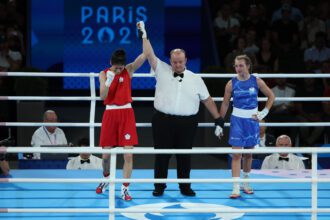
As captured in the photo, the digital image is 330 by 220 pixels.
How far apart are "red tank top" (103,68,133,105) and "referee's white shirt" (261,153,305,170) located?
2250 mm

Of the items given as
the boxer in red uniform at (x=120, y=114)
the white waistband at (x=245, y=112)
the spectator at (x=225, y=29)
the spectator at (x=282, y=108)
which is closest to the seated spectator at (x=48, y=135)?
the boxer in red uniform at (x=120, y=114)

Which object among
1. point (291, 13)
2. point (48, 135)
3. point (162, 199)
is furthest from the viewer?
point (291, 13)

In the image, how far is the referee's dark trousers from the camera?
6.35 metres

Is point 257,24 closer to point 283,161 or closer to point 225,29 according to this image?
point 225,29

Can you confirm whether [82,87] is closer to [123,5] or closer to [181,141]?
[123,5]

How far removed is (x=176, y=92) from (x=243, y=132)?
718 millimetres

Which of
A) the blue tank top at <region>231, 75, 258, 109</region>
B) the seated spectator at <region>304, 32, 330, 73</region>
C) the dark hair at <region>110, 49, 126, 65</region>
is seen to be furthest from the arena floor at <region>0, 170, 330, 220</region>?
the seated spectator at <region>304, 32, 330, 73</region>

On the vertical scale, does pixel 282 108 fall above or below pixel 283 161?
above

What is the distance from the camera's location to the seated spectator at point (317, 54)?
11.7 meters

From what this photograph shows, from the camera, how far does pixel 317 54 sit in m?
11.7

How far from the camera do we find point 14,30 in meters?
11.6

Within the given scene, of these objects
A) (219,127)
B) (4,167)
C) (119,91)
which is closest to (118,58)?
(119,91)

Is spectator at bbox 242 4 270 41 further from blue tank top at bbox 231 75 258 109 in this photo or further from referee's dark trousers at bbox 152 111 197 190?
referee's dark trousers at bbox 152 111 197 190

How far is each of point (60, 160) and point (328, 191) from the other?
3.06 metres
